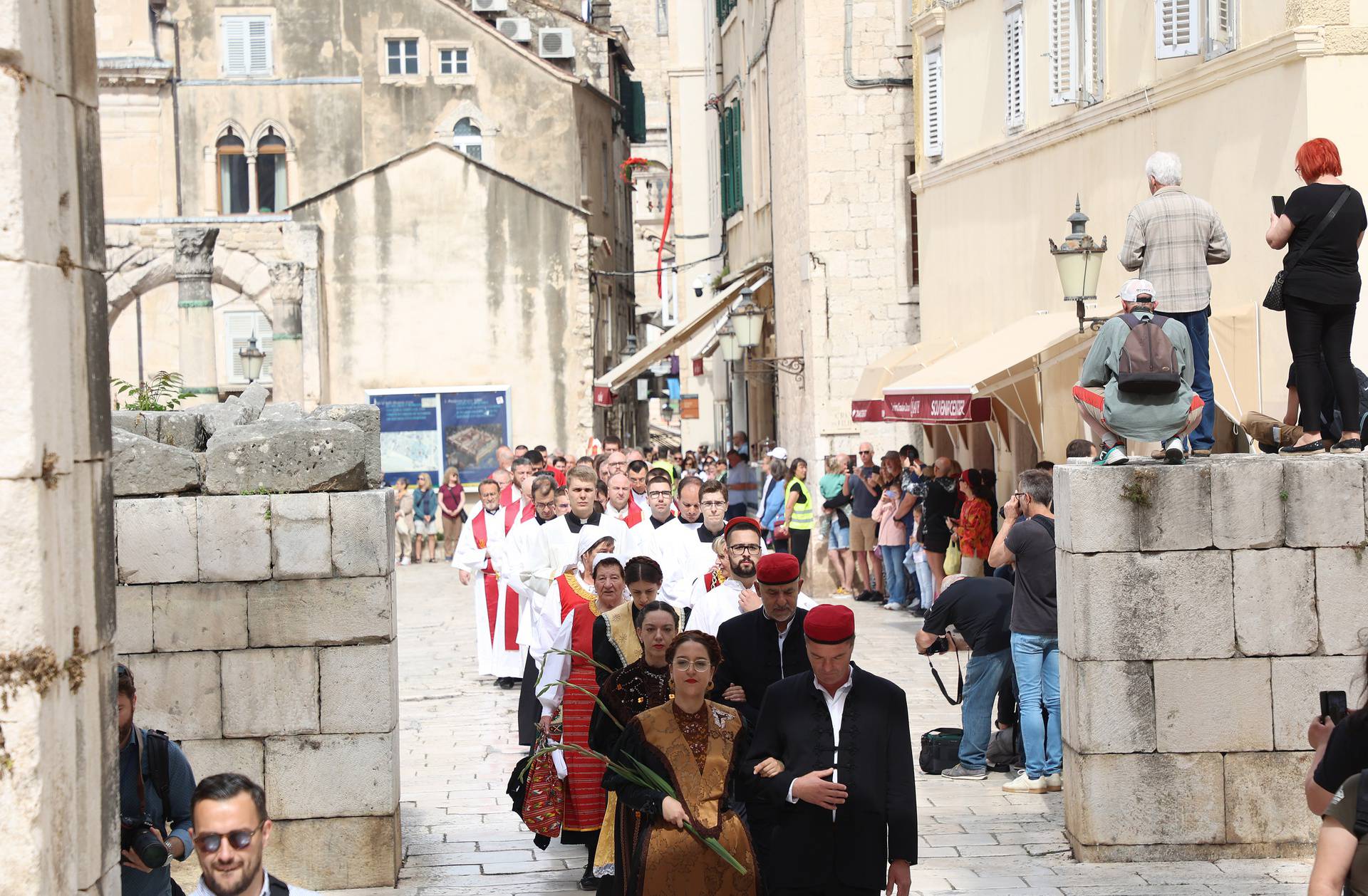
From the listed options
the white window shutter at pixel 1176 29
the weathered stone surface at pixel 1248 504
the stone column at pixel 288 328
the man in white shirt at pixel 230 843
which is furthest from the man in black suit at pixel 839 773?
the stone column at pixel 288 328

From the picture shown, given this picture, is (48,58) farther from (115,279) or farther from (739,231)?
(115,279)

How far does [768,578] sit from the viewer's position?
23.2 ft

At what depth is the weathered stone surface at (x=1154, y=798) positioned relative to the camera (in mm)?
8602

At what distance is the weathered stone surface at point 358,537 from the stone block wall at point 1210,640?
3374mm

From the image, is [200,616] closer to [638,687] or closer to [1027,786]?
[638,687]

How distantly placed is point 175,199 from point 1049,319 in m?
27.5

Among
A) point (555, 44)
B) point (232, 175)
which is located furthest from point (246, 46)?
point (555, 44)

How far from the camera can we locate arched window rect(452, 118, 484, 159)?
39.1 m

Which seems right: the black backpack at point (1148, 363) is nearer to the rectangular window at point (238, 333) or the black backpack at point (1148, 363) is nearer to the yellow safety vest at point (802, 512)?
the yellow safety vest at point (802, 512)

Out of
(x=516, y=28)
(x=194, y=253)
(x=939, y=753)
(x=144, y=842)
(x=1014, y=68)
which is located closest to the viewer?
(x=144, y=842)

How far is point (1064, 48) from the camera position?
55.3 ft

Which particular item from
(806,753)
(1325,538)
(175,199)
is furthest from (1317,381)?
(175,199)

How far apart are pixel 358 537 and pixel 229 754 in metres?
1.19

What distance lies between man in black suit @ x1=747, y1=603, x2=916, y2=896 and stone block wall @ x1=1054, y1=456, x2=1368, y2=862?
9.09 feet
